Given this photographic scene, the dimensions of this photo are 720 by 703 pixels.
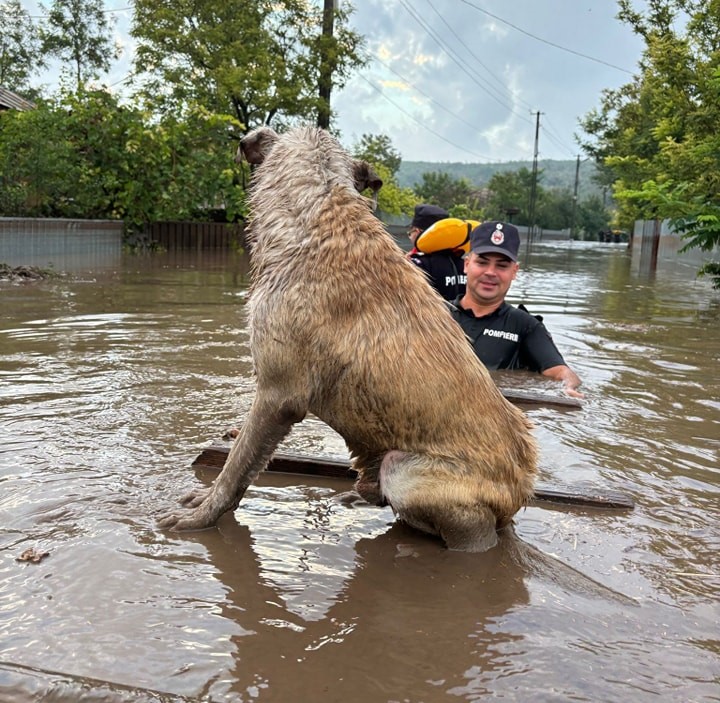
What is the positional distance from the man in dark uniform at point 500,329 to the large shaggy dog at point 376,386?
7.53 ft

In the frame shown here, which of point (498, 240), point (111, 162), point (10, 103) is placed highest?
point (10, 103)

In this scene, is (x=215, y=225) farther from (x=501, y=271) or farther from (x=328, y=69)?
(x=501, y=271)

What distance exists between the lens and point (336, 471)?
411 centimetres

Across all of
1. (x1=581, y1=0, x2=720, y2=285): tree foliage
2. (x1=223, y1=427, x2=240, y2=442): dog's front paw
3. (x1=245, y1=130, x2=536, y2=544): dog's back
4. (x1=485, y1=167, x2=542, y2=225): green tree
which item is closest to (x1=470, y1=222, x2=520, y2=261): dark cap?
(x1=245, y1=130, x2=536, y2=544): dog's back

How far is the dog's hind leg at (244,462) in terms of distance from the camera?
3.32m

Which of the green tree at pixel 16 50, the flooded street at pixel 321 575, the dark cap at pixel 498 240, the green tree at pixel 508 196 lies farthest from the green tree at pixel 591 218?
the flooded street at pixel 321 575

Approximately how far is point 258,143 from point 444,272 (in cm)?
356

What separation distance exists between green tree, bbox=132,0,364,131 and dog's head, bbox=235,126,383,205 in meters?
25.1

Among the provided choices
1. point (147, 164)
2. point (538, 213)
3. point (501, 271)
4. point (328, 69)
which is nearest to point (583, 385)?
point (501, 271)

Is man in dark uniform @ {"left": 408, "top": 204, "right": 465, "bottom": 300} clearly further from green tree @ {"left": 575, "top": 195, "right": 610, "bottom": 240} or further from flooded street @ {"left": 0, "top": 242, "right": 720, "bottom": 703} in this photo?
green tree @ {"left": 575, "top": 195, "right": 610, "bottom": 240}

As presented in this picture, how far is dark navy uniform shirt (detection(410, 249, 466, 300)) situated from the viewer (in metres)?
7.23

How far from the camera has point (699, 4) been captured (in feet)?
70.3

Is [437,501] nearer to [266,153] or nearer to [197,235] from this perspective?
[266,153]

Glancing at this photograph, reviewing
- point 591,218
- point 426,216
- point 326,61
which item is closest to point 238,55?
point 326,61
